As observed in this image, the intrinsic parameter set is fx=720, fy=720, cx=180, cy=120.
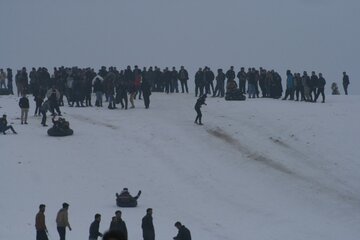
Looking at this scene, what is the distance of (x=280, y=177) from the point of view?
27.6 m

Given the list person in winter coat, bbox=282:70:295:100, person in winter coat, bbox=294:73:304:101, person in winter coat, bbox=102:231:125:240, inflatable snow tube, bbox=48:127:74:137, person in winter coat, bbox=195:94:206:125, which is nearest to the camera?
person in winter coat, bbox=102:231:125:240

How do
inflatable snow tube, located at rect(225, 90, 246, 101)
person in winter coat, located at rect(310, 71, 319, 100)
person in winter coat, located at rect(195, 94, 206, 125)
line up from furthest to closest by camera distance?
inflatable snow tube, located at rect(225, 90, 246, 101)
person in winter coat, located at rect(310, 71, 319, 100)
person in winter coat, located at rect(195, 94, 206, 125)

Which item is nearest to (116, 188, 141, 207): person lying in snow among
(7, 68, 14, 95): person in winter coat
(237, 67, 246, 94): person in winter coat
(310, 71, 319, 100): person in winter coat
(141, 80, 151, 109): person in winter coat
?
(141, 80, 151, 109): person in winter coat

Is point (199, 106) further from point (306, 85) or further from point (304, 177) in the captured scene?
point (306, 85)

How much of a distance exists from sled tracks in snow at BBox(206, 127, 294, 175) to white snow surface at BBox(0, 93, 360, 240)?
0.05 m

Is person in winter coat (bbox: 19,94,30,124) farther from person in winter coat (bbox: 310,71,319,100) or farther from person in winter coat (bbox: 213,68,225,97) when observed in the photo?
person in winter coat (bbox: 310,71,319,100)

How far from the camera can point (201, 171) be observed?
2802 centimetres

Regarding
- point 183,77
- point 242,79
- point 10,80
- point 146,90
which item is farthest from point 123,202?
point 10,80

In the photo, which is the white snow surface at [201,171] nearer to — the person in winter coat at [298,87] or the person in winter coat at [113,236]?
the person in winter coat at [298,87]

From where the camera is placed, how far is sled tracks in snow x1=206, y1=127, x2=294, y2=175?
28.6m

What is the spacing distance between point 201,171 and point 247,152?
323cm

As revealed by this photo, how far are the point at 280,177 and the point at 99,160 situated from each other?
7.14 metres

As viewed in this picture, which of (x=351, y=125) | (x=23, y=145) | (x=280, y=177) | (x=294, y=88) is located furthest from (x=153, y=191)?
(x=294, y=88)

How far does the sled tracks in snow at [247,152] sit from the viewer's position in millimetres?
28578
